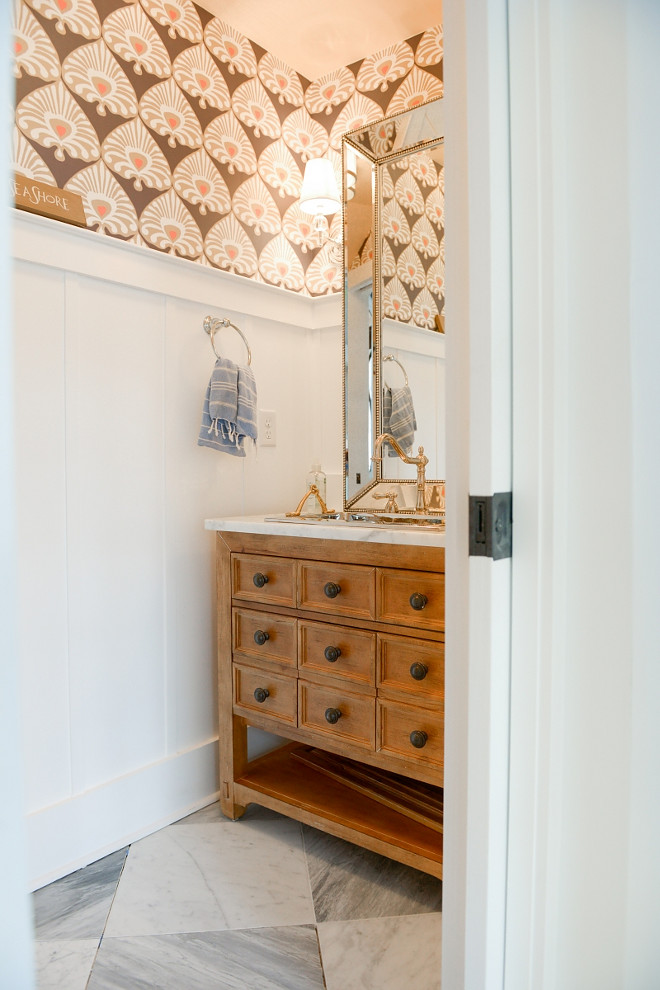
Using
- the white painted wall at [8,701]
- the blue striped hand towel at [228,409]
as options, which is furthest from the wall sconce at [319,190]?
the white painted wall at [8,701]

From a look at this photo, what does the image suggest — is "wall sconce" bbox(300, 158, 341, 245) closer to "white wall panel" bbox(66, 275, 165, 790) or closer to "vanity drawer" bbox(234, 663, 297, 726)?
"white wall panel" bbox(66, 275, 165, 790)

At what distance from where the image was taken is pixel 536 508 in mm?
766

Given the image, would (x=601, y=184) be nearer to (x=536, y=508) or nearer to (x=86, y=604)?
(x=536, y=508)

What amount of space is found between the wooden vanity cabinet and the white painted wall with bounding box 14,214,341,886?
169 millimetres

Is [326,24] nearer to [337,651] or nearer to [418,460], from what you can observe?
[418,460]

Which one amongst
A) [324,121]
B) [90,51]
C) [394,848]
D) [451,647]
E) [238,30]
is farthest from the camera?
[324,121]

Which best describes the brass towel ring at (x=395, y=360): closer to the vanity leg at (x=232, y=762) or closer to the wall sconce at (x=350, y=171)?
the wall sconce at (x=350, y=171)

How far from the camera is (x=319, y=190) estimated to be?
223 centimetres

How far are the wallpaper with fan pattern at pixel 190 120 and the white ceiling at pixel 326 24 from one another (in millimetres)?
36

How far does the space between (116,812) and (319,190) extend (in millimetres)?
2069

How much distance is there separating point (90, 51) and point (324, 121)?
38.0 inches

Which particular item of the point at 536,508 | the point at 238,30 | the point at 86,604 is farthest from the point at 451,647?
the point at 238,30

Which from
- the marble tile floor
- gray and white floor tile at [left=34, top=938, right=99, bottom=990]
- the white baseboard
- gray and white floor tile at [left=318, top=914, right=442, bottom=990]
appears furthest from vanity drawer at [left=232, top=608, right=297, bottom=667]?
gray and white floor tile at [left=34, top=938, right=99, bottom=990]

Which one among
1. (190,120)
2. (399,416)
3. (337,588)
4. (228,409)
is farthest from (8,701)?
(190,120)
